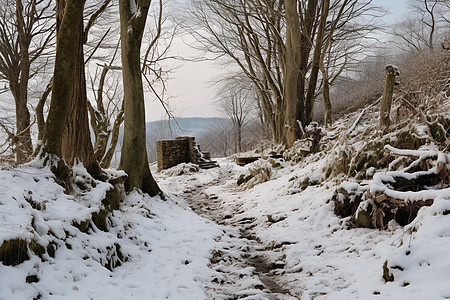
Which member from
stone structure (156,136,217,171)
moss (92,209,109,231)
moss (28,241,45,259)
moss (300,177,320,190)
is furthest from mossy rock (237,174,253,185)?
stone structure (156,136,217,171)

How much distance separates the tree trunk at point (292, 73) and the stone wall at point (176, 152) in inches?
343

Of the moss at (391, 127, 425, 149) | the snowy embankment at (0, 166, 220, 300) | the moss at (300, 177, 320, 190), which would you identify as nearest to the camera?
the snowy embankment at (0, 166, 220, 300)

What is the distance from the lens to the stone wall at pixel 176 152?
17.2 metres

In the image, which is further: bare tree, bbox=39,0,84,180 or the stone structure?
the stone structure

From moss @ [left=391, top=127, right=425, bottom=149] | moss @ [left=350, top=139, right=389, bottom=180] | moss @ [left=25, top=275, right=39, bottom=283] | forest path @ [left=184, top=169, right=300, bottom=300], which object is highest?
moss @ [left=391, top=127, right=425, bottom=149]

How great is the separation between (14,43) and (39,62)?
4.78 ft

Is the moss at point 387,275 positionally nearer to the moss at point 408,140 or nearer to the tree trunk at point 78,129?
the moss at point 408,140

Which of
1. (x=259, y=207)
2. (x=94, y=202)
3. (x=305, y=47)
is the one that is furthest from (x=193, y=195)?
(x=305, y=47)

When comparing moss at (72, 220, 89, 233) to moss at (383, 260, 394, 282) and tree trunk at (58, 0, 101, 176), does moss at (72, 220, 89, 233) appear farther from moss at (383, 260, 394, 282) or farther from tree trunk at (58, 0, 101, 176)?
moss at (383, 260, 394, 282)

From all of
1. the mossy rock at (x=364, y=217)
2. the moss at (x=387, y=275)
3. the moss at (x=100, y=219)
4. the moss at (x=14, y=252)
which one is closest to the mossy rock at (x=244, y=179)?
the mossy rock at (x=364, y=217)

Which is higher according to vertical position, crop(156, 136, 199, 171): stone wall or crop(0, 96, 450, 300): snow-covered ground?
crop(156, 136, 199, 171): stone wall

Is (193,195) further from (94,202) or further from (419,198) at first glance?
(419,198)

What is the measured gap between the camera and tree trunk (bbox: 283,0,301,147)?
9516mm

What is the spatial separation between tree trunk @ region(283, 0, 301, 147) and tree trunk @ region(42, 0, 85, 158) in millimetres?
7169
